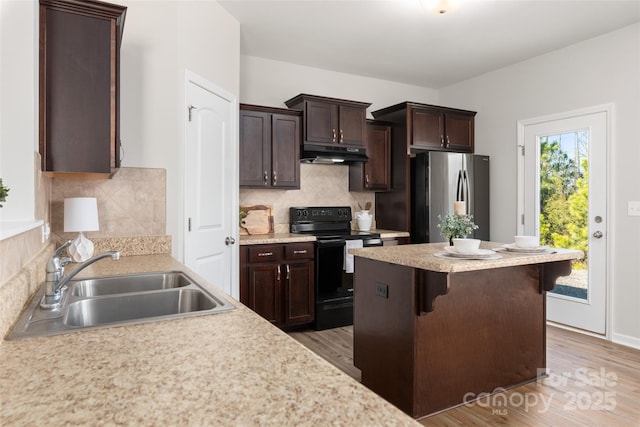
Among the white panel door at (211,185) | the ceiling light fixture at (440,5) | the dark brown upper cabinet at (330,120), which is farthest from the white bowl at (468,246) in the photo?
the dark brown upper cabinet at (330,120)

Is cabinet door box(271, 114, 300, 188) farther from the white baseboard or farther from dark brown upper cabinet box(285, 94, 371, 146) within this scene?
the white baseboard

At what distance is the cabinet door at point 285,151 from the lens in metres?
4.01

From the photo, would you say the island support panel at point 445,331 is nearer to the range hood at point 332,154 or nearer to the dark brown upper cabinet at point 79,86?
the dark brown upper cabinet at point 79,86

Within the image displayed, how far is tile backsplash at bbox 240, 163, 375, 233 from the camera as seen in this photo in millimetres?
4324

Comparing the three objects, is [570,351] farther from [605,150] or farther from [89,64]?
[89,64]

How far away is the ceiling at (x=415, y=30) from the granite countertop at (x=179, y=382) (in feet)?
9.02

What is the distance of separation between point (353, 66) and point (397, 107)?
0.69 m

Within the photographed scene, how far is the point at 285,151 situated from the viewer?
407 centimetres

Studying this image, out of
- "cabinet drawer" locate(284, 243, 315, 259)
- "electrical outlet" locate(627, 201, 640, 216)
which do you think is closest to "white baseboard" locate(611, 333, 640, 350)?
"electrical outlet" locate(627, 201, 640, 216)

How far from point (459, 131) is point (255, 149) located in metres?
2.50

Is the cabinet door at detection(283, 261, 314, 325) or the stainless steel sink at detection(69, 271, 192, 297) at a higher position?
the stainless steel sink at detection(69, 271, 192, 297)

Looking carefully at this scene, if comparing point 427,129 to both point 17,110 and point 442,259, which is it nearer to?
point 442,259

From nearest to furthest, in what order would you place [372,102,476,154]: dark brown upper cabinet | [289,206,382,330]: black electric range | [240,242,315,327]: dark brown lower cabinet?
[240,242,315,327]: dark brown lower cabinet → [289,206,382,330]: black electric range → [372,102,476,154]: dark brown upper cabinet

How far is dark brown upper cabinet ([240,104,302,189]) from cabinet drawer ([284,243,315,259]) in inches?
25.0
